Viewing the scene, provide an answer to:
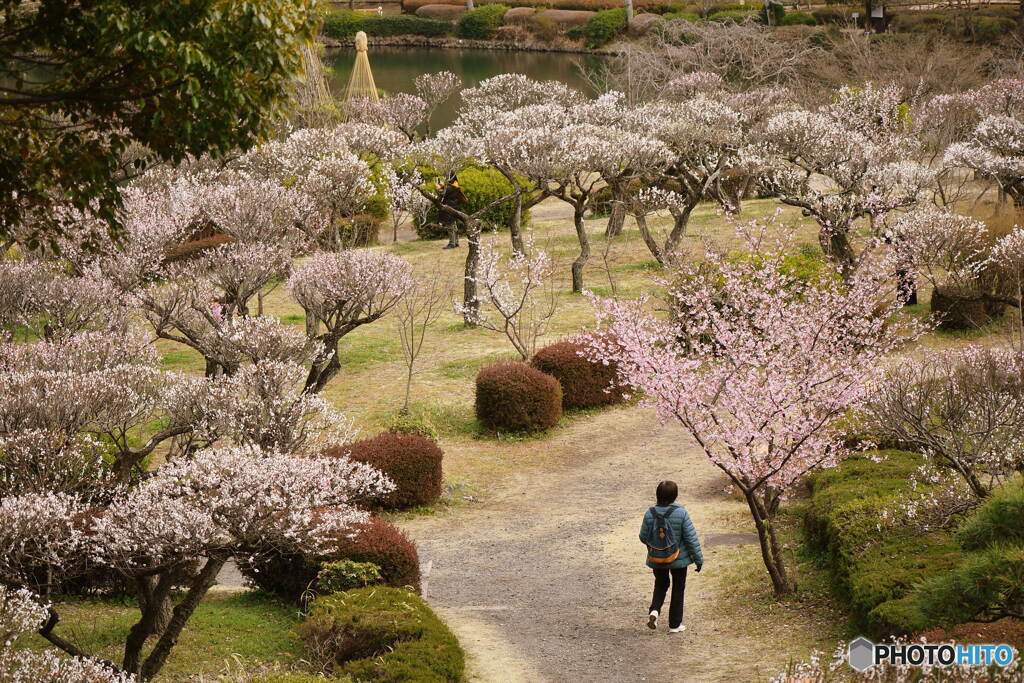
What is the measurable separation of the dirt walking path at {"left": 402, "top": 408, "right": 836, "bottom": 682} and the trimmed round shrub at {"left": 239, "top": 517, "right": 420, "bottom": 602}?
0.81 m

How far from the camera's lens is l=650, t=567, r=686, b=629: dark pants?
11.2 meters

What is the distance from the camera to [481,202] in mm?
31969

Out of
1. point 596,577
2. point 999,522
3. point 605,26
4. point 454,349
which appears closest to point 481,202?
point 454,349

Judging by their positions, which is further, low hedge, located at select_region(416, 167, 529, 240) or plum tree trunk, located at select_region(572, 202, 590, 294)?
low hedge, located at select_region(416, 167, 529, 240)

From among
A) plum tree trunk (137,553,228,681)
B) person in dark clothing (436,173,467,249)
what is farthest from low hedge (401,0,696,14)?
plum tree trunk (137,553,228,681)

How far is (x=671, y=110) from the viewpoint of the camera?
31094 mm

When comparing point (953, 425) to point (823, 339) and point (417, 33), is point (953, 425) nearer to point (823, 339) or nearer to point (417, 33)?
point (823, 339)

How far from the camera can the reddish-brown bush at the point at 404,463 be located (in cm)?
1527

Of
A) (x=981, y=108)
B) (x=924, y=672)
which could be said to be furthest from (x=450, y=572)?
(x=981, y=108)

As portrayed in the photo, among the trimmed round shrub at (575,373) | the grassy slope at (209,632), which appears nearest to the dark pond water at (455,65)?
the trimmed round shrub at (575,373)

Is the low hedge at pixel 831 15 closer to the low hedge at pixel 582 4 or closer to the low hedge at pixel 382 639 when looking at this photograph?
the low hedge at pixel 582 4

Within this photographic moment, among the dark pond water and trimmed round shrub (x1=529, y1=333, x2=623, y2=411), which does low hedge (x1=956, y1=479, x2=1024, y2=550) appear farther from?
the dark pond water

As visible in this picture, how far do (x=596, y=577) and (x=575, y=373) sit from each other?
21.1 ft

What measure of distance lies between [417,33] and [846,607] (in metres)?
75.2
